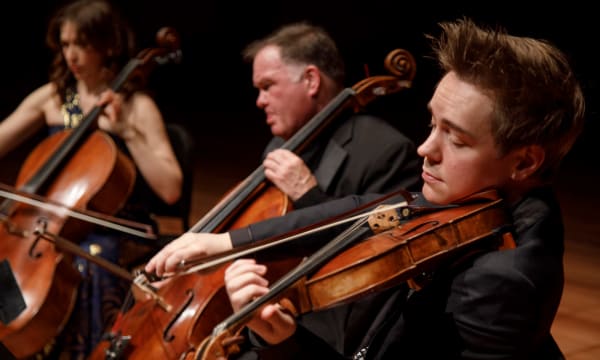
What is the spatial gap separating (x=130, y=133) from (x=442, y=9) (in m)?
2.95

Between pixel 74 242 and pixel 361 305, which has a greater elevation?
pixel 74 242

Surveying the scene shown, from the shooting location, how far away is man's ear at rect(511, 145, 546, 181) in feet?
3.55

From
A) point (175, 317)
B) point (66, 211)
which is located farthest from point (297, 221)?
point (66, 211)

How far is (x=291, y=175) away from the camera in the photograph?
1.76 metres

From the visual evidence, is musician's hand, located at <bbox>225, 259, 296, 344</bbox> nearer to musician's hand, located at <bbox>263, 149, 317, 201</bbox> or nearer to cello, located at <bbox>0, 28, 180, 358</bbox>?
musician's hand, located at <bbox>263, 149, 317, 201</bbox>

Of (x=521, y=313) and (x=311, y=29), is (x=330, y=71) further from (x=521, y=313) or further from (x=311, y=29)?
(x=521, y=313)

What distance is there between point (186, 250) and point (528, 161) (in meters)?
0.73

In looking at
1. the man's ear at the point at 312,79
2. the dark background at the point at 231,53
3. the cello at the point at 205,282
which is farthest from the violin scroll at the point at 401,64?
the dark background at the point at 231,53

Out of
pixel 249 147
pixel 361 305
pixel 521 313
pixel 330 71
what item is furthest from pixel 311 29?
pixel 249 147

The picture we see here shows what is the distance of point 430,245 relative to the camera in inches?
42.4

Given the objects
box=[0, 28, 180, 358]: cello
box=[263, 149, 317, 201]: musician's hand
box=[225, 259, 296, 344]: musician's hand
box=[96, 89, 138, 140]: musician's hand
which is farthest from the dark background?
box=[225, 259, 296, 344]: musician's hand

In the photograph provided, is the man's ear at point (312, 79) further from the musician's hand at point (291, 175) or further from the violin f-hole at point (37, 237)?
the violin f-hole at point (37, 237)

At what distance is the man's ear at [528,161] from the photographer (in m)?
1.08

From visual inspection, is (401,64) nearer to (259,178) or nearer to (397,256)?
(259,178)
